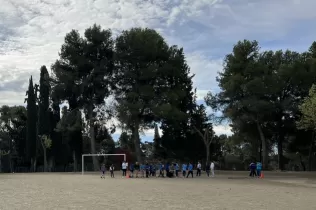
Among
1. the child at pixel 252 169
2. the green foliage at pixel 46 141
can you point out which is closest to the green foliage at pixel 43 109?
the green foliage at pixel 46 141

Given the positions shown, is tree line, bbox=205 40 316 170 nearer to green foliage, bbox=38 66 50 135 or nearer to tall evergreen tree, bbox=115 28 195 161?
tall evergreen tree, bbox=115 28 195 161

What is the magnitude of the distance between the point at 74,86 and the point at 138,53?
31.2ft

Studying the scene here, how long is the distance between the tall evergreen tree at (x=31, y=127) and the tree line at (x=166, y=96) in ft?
7.83

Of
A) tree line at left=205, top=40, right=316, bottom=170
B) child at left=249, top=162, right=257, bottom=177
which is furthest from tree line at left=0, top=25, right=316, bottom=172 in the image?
child at left=249, top=162, right=257, bottom=177

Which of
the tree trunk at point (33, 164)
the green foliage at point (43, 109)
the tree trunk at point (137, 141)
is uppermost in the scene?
the green foliage at point (43, 109)

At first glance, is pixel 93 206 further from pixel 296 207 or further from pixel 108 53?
pixel 108 53

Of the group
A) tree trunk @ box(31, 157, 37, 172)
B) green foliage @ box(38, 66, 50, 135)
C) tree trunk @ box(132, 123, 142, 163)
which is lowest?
tree trunk @ box(31, 157, 37, 172)

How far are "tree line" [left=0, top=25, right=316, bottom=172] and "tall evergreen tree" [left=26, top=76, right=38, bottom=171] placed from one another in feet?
7.83

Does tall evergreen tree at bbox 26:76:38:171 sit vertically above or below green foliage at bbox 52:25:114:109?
below

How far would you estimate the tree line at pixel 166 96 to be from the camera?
48719 millimetres

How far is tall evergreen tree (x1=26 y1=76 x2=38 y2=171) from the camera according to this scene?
6750 centimetres

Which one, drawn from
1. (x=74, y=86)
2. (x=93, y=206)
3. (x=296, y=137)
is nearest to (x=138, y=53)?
(x=74, y=86)

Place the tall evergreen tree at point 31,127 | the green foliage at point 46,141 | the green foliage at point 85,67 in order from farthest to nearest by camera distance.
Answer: the tall evergreen tree at point 31,127 < the green foliage at point 46,141 < the green foliage at point 85,67

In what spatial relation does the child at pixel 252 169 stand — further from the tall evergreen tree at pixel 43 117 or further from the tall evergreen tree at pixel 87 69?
the tall evergreen tree at pixel 43 117
